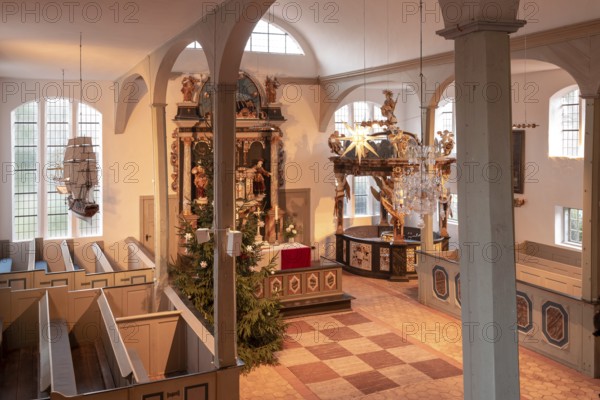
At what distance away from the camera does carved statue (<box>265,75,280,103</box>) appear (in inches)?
671

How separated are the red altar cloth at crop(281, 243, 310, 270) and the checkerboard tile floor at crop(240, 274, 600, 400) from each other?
139 centimetres

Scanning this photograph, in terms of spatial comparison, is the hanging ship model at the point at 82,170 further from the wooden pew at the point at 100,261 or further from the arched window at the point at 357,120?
the arched window at the point at 357,120

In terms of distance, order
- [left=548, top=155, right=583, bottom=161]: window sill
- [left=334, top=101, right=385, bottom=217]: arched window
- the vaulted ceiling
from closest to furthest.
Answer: the vaulted ceiling → [left=548, top=155, right=583, bottom=161]: window sill → [left=334, top=101, right=385, bottom=217]: arched window

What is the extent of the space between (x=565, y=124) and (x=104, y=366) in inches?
448

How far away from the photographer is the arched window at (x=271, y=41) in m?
17.2

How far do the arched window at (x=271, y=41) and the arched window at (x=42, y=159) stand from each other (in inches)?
180

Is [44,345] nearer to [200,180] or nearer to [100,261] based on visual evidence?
[100,261]

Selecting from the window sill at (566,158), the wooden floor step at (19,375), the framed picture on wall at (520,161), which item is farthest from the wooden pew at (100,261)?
the window sill at (566,158)

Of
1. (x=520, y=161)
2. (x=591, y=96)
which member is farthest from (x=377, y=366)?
(x=520, y=161)

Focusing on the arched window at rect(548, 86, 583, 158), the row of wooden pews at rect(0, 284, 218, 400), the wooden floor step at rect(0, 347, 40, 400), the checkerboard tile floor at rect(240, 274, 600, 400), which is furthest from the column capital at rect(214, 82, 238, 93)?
the arched window at rect(548, 86, 583, 158)

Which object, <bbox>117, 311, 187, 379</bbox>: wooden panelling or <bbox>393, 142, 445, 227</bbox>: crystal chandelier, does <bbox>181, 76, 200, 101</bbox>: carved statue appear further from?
<bbox>117, 311, 187, 379</bbox>: wooden panelling

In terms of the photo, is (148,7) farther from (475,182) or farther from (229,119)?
(475,182)

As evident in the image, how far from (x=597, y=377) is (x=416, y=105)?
36.4 ft

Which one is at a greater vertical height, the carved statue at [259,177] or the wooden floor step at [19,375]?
the carved statue at [259,177]
